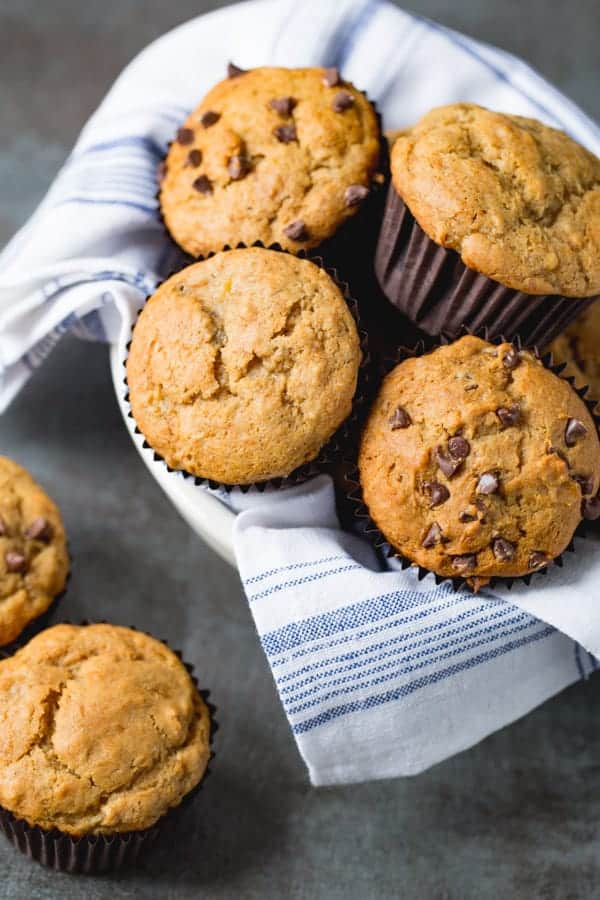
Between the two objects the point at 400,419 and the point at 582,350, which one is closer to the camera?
the point at 400,419

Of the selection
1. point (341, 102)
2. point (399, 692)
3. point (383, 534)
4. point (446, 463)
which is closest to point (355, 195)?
point (341, 102)

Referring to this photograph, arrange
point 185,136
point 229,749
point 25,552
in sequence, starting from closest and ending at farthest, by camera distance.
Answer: point 185,136
point 25,552
point 229,749

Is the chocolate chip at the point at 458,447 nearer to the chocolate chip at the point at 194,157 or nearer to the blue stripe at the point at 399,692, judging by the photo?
the blue stripe at the point at 399,692

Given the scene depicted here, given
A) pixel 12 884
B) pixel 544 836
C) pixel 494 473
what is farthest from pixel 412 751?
pixel 12 884

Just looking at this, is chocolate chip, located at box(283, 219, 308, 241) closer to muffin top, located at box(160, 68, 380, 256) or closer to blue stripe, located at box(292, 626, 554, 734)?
muffin top, located at box(160, 68, 380, 256)

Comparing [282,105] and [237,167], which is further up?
[282,105]

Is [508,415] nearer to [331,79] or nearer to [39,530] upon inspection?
[331,79]

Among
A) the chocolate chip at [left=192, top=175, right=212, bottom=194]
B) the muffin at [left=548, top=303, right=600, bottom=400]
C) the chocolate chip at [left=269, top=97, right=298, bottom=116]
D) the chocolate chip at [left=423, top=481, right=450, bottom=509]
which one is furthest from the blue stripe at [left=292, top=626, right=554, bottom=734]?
the chocolate chip at [left=269, top=97, right=298, bottom=116]
